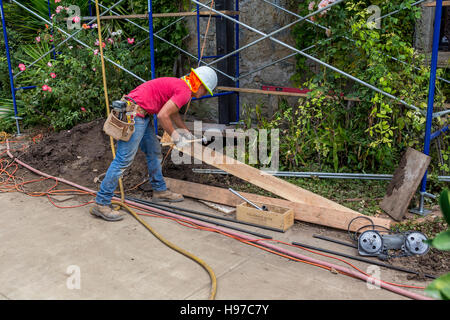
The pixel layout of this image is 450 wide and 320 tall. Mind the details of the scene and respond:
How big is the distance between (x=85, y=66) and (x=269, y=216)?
4.50 metres

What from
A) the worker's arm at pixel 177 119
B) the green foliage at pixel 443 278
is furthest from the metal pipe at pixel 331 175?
the green foliage at pixel 443 278

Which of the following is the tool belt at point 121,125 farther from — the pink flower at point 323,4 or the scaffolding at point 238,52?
the pink flower at point 323,4

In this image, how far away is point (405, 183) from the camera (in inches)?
172

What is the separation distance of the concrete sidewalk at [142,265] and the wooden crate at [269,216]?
11cm

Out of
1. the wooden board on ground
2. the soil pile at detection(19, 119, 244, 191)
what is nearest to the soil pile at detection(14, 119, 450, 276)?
the soil pile at detection(19, 119, 244, 191)

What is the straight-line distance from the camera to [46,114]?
7.87 meters

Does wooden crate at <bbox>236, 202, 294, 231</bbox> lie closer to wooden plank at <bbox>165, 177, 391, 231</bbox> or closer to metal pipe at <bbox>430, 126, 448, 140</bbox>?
wooden plank at <bbox>165, 177, 391, 231</bbox>

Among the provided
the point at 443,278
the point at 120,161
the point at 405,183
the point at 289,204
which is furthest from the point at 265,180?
the point at 443,278

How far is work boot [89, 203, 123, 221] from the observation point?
457 cm

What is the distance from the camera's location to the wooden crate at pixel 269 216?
426cm

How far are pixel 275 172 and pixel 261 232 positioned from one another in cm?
128

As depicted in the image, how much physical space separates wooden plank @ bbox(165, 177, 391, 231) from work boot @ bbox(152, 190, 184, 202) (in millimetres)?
124

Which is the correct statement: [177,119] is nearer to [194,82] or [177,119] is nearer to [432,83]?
[194,82]

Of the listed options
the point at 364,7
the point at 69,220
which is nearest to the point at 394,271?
the point at 69,220
